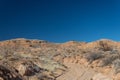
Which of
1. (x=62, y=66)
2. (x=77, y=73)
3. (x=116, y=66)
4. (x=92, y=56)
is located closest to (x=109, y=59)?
(x=92, y=56)

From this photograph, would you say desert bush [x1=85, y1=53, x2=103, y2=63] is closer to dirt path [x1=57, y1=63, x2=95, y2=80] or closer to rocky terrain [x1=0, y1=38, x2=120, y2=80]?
rocky terrain [x1=0, y1=38, x2=120, y2=80]

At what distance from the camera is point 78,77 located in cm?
2000

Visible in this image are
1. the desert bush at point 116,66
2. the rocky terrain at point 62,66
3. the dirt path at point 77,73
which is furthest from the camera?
the desert bush at point 116,66

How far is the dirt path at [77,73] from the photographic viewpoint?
19828 mm

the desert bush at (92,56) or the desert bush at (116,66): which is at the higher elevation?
the desert bush at (92,56)

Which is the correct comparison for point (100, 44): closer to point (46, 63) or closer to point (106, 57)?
point (106, 57)

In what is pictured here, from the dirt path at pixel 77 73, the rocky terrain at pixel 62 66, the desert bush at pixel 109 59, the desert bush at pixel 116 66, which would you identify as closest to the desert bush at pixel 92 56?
the rocky terrain at pixel 62 66

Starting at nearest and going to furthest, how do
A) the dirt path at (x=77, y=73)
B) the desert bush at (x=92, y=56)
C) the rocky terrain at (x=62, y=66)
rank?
the rocky terrain at (x=62, y=66) → the dirt path at (x=77, y=73) → the desert bush at (x=92, y=56)

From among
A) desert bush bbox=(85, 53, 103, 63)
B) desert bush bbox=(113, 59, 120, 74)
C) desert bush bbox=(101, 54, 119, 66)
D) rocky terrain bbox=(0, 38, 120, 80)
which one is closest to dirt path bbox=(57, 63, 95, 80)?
rocky terrain bbox=(0, 38, 120, 80)

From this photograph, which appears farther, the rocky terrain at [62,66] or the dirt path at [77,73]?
the dirt path at [77,73]

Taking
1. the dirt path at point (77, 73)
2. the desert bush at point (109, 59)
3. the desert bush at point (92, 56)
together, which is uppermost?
the desert bush at point (92, 56)

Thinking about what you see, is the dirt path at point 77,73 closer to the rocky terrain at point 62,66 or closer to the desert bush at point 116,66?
the rocky terrain at point 62,66

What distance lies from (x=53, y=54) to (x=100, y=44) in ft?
41.1

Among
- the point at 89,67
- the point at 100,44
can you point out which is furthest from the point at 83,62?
the point at 100,44
